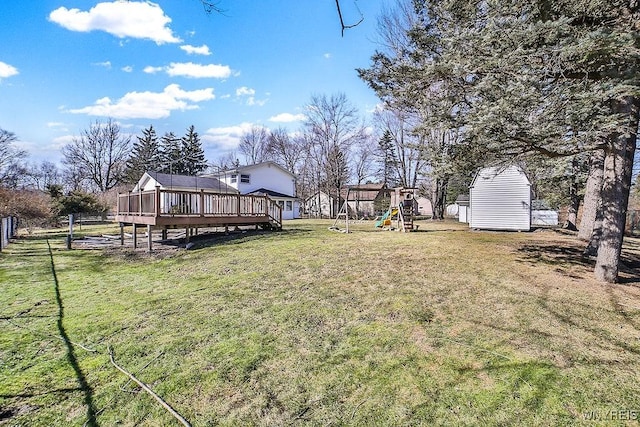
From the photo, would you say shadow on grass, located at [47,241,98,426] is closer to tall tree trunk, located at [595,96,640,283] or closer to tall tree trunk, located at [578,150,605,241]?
tall tree trunk, located at [595,96,640,283]

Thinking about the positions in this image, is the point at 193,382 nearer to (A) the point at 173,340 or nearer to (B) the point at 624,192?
(A) the point at 173,340

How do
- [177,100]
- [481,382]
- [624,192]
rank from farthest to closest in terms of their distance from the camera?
1. [177,100]
2. [624,192]
3. [481,382]

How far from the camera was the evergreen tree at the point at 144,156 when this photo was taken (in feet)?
131

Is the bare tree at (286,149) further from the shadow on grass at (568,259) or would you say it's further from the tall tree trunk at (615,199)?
the tall tree trunk at (615,199)

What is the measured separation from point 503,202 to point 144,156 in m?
42.4

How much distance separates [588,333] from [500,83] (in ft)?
11.0

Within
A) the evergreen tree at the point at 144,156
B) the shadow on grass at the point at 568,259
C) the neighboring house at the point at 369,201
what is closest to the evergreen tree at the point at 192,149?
the evergreen tree at the point at 144,156

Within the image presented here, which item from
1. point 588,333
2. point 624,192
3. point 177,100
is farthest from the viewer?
point 177,100

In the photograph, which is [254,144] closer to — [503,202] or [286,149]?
[286,149]

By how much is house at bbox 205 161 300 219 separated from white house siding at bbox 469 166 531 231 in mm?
15460

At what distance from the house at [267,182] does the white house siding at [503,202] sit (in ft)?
50.7

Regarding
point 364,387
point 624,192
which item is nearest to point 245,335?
point 364,387

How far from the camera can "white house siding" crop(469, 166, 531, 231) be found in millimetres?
13578

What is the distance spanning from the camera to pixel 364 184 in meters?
43.6
